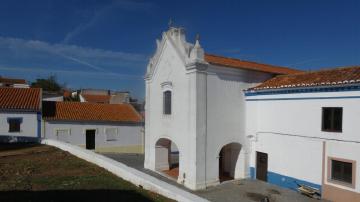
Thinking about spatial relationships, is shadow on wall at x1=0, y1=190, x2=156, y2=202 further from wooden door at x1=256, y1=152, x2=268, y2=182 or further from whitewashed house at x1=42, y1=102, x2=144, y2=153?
whitewashed house at x1=42, y1=102, x2=144, y2=153

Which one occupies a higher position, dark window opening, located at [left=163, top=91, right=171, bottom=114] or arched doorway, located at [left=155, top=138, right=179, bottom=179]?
dark window opening, located at [left=163, top=91, right=171, bottom=114]

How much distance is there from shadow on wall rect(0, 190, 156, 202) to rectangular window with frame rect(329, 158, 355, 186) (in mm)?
8958

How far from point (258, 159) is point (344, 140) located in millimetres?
5270

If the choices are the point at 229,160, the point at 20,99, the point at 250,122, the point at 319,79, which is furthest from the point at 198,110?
the point at 20,99

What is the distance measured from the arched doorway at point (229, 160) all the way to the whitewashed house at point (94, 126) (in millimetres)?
12766

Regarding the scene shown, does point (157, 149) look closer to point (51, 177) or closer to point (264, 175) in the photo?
point (264, 175)

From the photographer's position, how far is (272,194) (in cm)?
1425

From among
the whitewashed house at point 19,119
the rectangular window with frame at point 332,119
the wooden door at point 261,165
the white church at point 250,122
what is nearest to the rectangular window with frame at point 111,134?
the whitewashed house at point 19,119

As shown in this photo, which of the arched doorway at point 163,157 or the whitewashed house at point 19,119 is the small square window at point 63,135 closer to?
the whitewashed house at point 19,119

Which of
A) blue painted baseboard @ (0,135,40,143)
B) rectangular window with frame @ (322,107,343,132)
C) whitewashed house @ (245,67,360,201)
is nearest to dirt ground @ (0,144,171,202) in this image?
whitewashed house @ (245,67,360,201)

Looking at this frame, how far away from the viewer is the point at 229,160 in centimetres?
1833

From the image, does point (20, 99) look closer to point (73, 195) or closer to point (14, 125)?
point (14, 125)

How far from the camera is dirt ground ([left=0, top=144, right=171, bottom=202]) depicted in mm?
8445

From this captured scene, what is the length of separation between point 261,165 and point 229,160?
2154 mm
